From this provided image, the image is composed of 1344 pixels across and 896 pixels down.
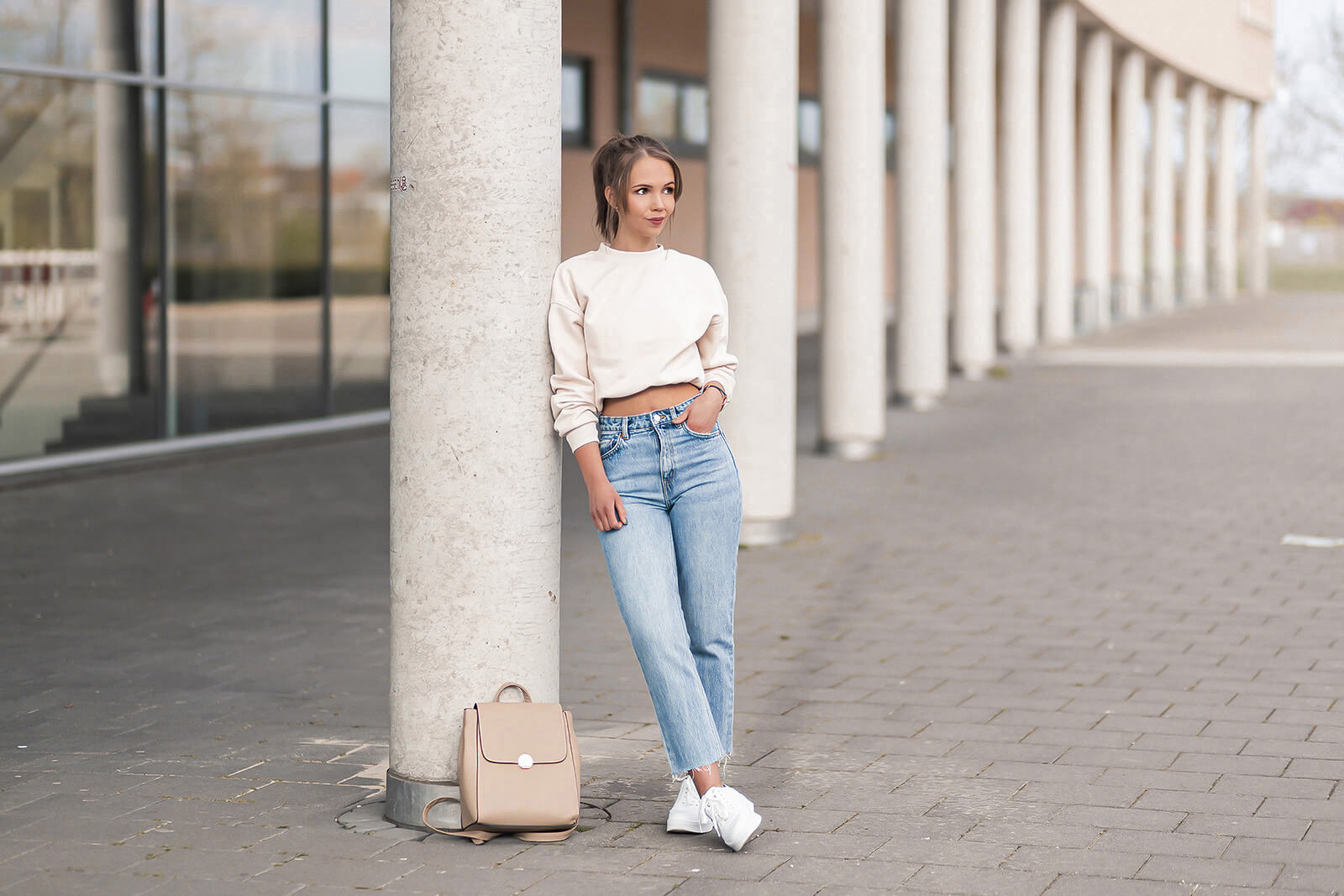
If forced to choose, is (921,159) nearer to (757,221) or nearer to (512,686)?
(757,221)

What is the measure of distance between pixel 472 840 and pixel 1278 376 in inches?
724

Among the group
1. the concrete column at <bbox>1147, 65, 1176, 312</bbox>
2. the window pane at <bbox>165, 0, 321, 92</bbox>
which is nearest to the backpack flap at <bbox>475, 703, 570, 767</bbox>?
the window pane at <bbox>165, 0, 321, 92</bbox>

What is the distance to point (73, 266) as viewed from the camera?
44.2 feet

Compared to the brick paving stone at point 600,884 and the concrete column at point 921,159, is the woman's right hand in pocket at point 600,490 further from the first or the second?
the concrete column at point 921,159

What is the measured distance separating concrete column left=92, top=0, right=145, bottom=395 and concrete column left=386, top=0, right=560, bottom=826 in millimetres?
9634

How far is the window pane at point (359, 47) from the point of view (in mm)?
16188

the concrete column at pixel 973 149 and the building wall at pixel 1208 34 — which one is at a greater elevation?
the building wall at pixel 1208 34

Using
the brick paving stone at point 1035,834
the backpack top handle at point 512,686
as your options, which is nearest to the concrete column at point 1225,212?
the brick paving stone at point 1035,834

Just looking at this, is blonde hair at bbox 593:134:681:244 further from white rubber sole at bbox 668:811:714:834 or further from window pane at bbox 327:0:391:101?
window pane at bbox 327:0:391:101

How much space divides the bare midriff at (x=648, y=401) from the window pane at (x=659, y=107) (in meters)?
19.5

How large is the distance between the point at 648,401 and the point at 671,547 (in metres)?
0.39

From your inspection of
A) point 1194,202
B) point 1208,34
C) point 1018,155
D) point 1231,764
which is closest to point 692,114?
point 1018,155

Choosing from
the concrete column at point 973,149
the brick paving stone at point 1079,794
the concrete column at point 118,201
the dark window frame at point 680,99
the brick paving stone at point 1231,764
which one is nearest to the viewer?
the brick paving stone at point 1079,794

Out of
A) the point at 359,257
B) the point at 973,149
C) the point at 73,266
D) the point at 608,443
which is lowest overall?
the point at 608,443
